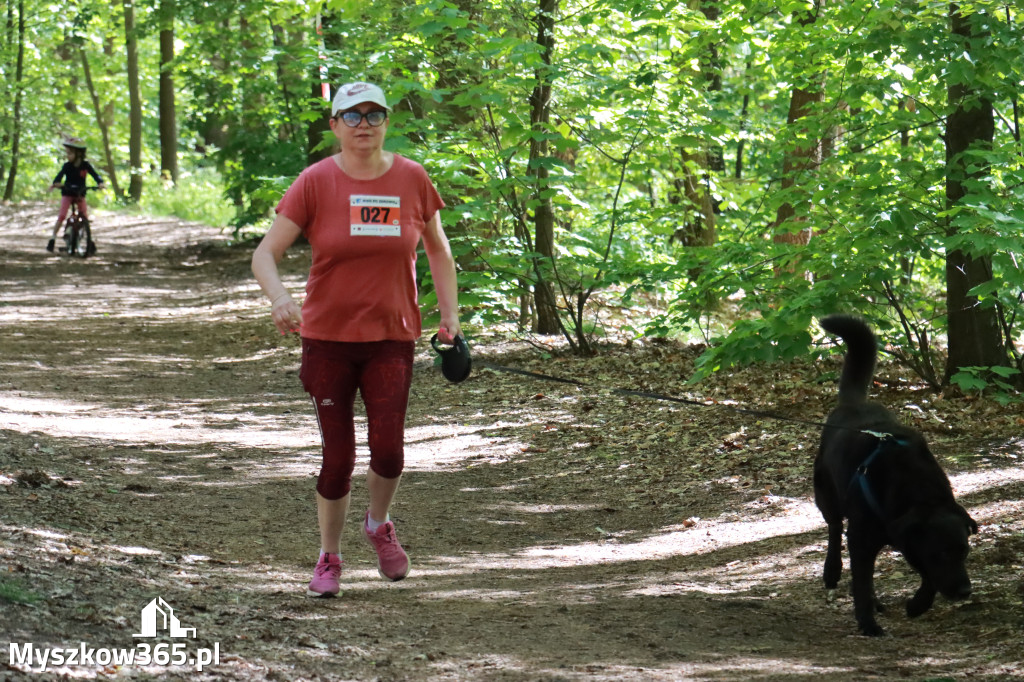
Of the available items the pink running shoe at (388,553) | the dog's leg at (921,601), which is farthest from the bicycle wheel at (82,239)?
the dog's leg at (921,601)

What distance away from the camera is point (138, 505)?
19.3 feet

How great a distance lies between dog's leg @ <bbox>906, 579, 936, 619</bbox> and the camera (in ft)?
13.9

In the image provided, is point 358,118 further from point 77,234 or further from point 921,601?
point 77,234

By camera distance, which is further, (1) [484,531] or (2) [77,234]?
(2) [77,234]

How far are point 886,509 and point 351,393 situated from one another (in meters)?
2.23

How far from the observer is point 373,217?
407cm

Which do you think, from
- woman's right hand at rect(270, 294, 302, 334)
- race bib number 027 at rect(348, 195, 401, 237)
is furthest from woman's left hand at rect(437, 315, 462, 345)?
woman's right hand at rect(270, 294, 302, 334)

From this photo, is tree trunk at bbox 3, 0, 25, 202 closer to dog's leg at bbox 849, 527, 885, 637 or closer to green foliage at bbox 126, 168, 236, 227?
green foliage at bbox 126, 168, 236, 227

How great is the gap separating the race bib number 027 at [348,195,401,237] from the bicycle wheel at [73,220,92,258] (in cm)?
1685

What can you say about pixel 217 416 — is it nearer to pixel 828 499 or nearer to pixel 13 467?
pixel 13 467

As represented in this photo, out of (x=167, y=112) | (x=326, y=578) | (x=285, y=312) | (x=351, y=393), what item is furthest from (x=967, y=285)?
(x=167, y=112)

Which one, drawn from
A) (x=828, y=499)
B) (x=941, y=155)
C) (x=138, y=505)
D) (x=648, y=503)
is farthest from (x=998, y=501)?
(x=138, y=505)

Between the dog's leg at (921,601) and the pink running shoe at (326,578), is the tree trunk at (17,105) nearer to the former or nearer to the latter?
the pink running shoe at (326,578)

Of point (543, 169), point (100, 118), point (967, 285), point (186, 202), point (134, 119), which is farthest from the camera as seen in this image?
point (100, 118)
